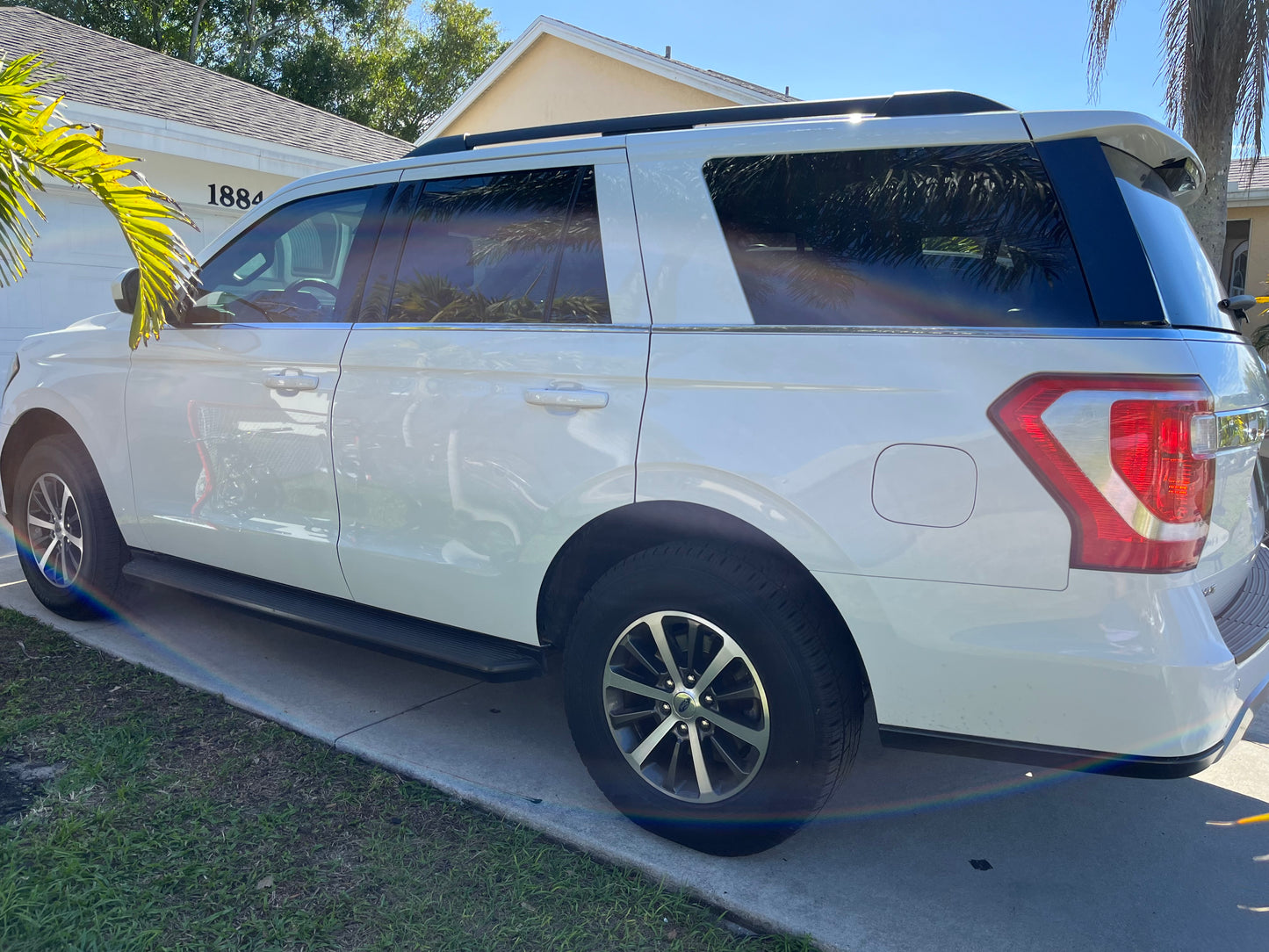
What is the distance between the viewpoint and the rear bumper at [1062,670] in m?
2.15

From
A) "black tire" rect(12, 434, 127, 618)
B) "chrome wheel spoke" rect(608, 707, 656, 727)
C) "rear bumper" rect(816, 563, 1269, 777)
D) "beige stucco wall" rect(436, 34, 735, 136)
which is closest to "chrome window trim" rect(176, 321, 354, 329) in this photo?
"black tire" rect(12, 434, 127, 618)

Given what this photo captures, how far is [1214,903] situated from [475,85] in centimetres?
1849

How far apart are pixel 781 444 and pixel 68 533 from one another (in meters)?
3.63

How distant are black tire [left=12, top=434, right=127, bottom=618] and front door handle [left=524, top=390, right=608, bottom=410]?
101 inches

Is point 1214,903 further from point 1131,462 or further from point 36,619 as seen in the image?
point 36,619

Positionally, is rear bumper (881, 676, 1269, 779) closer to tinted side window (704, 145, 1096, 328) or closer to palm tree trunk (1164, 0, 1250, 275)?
tinted side window (704, 145, 1096, 328)

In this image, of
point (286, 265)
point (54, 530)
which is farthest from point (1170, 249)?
point (54, 530)

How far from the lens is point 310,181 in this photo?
3889 millimetres

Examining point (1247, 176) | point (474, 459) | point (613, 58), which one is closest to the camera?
point (474, 459)

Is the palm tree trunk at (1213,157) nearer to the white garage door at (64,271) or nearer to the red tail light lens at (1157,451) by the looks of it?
the red tail light lens at (1157,451)

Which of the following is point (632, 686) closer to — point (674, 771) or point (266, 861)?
point (674, 771)

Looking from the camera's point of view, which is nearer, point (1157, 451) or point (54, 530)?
point (1157, 451)

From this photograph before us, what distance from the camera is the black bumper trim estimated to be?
2.22 metres

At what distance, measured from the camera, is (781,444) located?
2514mm
